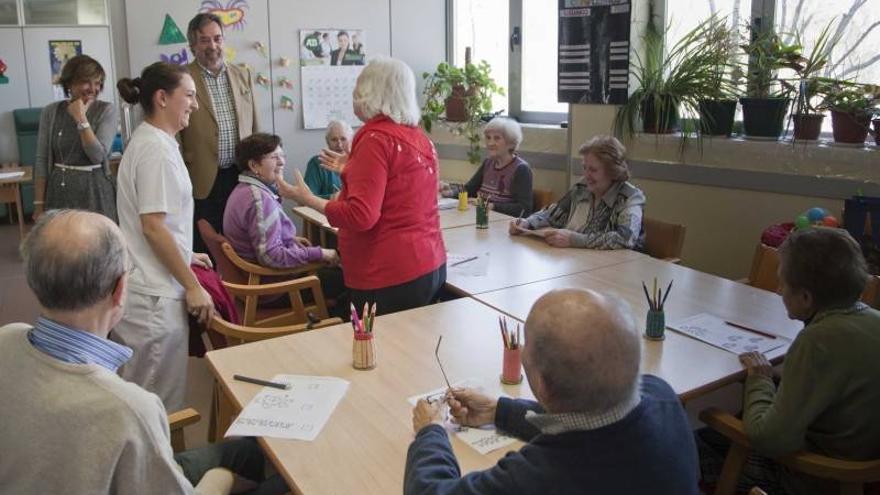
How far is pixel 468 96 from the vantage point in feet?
18.1

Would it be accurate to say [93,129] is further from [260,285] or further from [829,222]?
[829,222]

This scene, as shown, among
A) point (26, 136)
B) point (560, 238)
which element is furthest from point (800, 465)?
point (26, 136)

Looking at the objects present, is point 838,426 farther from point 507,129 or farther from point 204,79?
point 204,79

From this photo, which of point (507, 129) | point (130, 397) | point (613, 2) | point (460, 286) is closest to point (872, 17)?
point (613, 2)

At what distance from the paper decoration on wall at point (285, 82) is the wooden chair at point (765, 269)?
149 inches

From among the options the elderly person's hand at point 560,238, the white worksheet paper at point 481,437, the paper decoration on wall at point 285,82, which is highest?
the paper decoration on wall at point 285,82

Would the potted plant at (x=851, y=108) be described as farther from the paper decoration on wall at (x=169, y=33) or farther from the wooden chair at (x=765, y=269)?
the paper decoration on wall at (x=169, y=33)

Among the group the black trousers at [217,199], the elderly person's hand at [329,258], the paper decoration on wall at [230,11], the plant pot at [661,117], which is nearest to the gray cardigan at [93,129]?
the black trousers at [217,199]

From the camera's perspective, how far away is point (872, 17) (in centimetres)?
349

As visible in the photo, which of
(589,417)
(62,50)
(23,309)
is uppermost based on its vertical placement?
(62,50)

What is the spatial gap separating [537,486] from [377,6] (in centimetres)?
522

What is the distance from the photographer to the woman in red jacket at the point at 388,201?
7.68 ft

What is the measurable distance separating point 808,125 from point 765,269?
1071 millimetres

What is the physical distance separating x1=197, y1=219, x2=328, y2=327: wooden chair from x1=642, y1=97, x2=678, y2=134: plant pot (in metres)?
2.18
